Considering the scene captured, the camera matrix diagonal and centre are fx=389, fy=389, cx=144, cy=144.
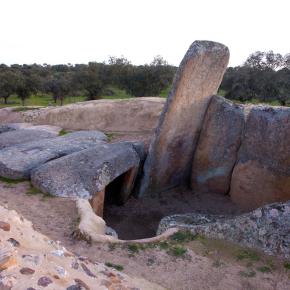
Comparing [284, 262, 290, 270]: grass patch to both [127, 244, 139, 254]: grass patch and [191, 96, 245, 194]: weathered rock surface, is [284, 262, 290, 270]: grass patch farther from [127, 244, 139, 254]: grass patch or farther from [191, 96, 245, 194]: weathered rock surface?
[191, 96, 245, 194]: weathered rock surface

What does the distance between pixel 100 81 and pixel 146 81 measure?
11.4ft

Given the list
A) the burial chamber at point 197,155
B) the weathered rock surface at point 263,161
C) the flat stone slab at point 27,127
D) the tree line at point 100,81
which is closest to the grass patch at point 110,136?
the burial chamber at point 197,155

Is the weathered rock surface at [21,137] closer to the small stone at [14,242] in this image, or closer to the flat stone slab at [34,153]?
the flat stone slab at [34,153]

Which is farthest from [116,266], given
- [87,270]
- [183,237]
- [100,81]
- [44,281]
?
[100,81]

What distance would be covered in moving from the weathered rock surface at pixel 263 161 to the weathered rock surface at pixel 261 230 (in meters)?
3.41

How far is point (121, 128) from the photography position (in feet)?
46.6

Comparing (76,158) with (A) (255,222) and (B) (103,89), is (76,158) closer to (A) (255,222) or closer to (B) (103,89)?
(A) (255,222)

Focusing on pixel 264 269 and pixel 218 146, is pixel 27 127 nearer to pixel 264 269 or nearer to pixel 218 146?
pixel 218 146

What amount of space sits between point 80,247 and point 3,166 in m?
3.82

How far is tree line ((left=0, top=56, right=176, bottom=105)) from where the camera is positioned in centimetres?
2455

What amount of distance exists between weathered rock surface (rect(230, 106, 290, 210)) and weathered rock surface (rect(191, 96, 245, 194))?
0.80 ft

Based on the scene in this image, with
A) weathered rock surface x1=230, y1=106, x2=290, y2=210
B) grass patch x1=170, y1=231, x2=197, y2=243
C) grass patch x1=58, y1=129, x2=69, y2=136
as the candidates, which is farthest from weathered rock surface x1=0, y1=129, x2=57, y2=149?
grass patch x1=170, y1=231, x2=197, y2=243

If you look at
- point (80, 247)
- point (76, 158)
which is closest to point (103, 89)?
point (76, 158)

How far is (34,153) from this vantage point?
9.72 metres
